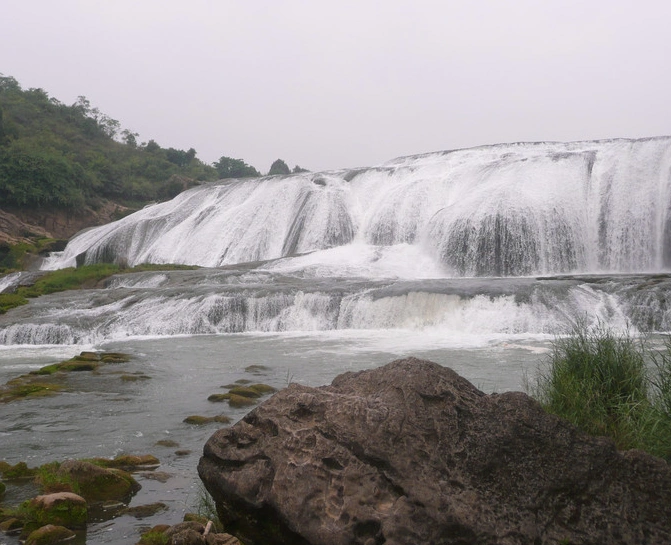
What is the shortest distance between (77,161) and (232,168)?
952 inches

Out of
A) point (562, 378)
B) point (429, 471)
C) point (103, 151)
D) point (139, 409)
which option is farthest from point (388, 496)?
point (103, 151)

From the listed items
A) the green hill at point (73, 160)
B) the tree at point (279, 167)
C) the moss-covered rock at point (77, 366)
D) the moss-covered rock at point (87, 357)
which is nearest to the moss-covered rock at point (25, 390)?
the moss-covered rock at point (77, 366)

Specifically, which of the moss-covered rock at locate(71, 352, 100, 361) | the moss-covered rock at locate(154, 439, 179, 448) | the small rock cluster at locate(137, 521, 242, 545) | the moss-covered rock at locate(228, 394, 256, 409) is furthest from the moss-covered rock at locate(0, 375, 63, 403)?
the small rock cluster at locate(137, 521, 242, 545)

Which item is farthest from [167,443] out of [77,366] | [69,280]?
[69,280]

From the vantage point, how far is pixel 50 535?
4363 mm

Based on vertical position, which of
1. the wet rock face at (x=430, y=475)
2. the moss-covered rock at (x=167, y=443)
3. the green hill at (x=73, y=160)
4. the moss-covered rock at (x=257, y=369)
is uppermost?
the green hill at (x=73, y=160)

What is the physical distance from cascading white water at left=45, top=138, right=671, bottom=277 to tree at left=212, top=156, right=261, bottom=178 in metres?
38.3

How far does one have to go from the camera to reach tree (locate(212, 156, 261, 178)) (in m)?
80.1

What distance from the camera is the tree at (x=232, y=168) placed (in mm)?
80125

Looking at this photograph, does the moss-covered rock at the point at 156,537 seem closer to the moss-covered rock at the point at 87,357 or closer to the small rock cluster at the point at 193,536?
the small rock cluster at the point at 193,536

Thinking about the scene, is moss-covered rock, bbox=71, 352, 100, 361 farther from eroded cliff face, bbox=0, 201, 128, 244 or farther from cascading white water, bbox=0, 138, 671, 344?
eroded cliff face, bbox=0, 201, 128, 244

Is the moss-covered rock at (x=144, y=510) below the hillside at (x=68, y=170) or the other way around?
below

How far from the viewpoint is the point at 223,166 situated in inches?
3179

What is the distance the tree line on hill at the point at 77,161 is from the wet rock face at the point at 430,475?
46.6m
